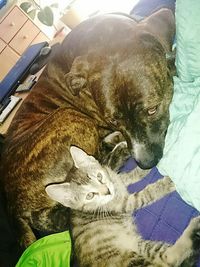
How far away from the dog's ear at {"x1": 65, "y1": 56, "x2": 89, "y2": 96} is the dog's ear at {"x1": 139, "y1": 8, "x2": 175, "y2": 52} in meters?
0.42

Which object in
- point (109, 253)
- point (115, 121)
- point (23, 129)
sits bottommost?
point (109, 253)

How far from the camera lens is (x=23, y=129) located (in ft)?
8.61

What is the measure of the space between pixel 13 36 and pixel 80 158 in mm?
4680

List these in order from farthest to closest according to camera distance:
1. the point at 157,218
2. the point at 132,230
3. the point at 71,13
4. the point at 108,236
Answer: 1. the point at 71,13
2. the point at 108,236
3. the point at 132,230
4. the point at 157,218

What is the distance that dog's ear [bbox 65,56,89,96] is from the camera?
222 cm

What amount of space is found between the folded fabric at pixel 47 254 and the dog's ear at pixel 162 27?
136cm

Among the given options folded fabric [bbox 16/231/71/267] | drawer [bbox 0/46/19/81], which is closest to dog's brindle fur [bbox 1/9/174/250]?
folded fabric [bbox 16/231/71/267]

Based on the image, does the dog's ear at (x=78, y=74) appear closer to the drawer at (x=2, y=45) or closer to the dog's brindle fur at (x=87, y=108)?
the dog's brindle fur at (x=87, y=108)

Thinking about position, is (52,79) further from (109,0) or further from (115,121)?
(109,0)

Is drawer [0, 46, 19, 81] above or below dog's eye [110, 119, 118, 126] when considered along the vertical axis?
below

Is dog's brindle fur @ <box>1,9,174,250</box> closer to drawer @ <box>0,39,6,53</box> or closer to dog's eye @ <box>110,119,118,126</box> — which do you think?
dog's eye @ <box>110,119,118,126</box>

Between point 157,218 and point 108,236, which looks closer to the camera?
point 157,218

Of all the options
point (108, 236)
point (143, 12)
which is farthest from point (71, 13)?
point (108, 236)

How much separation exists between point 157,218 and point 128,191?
385 millimetres
